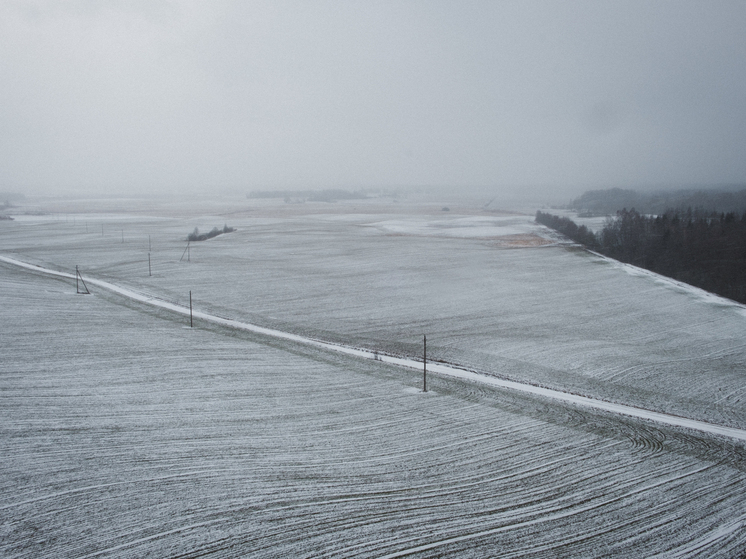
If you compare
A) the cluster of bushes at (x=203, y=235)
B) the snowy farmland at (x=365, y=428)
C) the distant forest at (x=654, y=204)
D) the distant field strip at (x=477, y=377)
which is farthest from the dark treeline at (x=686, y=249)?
the cluster of bushes at (x=203, y=235)

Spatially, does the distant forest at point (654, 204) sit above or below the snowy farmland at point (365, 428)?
above

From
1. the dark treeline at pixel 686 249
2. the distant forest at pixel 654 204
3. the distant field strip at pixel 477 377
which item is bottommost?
the distant field strip at pixel 477 377

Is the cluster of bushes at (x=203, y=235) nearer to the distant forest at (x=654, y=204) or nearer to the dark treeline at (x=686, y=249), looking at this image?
the dark treeline at (x=686, y=249)

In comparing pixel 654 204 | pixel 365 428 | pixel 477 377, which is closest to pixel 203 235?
pixel 477 377

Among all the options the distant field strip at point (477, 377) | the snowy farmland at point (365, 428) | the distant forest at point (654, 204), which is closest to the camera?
the snowy farmland at point (365, 428)

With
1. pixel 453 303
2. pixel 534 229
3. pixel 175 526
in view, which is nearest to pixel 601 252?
pixel 534 229

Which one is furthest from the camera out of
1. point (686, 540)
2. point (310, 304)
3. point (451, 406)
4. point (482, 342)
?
point (310, 304)

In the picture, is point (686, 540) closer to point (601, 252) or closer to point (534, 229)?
point (601, 252)

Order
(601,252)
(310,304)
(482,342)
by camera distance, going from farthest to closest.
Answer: (601,252)
(310,304)
(482,342)
